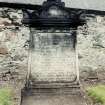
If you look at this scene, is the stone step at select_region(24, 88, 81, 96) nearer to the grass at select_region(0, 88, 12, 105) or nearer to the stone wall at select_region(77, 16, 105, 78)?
the grass at select_region(0, 88, 12, 105)

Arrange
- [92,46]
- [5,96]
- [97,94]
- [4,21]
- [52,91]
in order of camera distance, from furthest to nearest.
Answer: [92,46] < [4,21] < [97,94] < [5,96] < [52,91]

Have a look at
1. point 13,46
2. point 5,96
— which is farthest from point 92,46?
point 5,96

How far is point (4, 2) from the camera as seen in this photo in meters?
11.3

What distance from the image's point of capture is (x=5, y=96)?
349 inches

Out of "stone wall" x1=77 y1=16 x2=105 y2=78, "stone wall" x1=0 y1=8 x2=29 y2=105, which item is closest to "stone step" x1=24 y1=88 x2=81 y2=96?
"stone wall" x1=0 y1=8 x2=29 y2=105

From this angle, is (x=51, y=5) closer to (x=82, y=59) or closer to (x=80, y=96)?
(x=80, y=96)

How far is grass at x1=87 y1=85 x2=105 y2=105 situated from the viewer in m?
8.56

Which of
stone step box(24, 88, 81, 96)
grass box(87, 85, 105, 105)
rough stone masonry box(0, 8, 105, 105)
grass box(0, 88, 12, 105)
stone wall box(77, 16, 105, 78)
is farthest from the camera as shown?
stone wall box(77, 16, 105, 78)

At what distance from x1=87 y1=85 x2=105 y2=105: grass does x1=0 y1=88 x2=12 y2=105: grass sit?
195cm

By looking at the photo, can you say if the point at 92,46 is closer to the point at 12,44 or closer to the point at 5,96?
the point at 12,44

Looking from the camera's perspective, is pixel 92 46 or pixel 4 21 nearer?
pixel 4 21

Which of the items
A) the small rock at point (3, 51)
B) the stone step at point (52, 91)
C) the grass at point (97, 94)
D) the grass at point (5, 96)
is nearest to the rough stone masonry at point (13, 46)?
the small rock at point (3, 51)

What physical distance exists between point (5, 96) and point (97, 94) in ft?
7.19

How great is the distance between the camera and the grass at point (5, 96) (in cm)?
830
